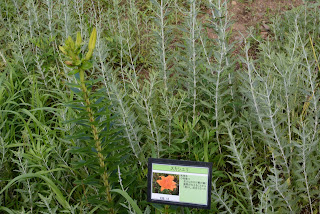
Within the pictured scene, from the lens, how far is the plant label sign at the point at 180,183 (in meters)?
1.62

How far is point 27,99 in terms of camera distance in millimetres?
3217

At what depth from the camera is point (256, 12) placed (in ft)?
14.1

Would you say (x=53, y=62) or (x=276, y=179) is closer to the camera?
(x=276, y=179)

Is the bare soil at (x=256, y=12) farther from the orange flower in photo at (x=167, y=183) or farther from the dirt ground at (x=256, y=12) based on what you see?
the orange flower in photo at (x=167, y=183)

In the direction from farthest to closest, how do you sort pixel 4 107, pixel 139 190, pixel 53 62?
pixel 53 62 < pixel 4 107 < pixel 139 190

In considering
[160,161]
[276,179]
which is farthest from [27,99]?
[276,179]

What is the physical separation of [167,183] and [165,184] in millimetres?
12

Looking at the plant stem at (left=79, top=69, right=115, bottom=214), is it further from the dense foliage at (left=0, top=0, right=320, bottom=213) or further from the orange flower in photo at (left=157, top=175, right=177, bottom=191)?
the orange flower in photo at (left=157, top=175, right=177, bottom=191)

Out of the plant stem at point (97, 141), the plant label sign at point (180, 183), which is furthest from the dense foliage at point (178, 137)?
the plant label sign at point (180, 183)

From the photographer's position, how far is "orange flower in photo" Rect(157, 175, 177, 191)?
5.46 feet

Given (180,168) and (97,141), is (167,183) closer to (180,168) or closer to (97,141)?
(180,168)

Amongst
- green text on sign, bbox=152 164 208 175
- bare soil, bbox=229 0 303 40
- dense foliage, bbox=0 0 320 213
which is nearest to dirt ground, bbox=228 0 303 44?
bare soil, bbox=229 0 303 40

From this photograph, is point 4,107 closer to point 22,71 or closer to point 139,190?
point 22,71

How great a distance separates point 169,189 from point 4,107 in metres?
2.05
